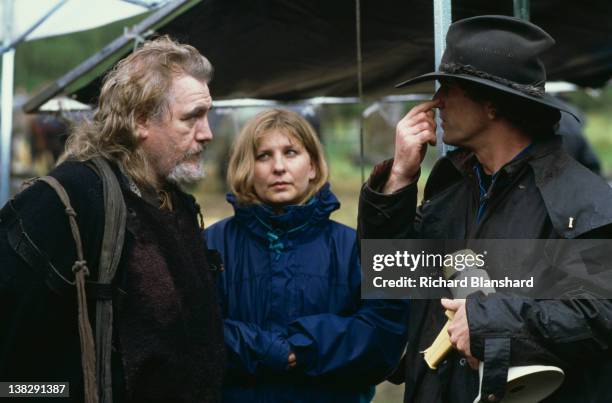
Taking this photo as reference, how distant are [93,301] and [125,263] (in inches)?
5.1

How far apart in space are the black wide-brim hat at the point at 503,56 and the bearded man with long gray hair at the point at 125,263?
0.75 metres

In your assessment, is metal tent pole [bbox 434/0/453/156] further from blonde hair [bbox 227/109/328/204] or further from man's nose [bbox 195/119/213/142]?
man's nose [bbox 195/119/213/142]

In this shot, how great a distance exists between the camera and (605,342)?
2242mm

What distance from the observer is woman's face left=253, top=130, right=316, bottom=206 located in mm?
3211

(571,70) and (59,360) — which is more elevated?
(571,70)

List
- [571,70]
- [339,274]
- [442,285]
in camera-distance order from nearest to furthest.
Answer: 1. [442,285]
2. [339,274]
3. [571,70]

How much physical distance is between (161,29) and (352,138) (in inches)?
748

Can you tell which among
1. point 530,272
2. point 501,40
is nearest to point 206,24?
point 501,40

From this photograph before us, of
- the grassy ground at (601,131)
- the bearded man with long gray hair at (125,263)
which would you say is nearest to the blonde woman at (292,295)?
the bearded man with long gray hair at (125,263)

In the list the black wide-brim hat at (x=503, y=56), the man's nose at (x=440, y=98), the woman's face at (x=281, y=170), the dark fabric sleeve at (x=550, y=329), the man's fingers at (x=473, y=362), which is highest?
the black wide-brim hat at (x=503, y=56)

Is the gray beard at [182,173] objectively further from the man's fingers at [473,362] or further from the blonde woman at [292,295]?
the man's fingers at [473,362]

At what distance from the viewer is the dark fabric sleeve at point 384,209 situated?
8.58 feet

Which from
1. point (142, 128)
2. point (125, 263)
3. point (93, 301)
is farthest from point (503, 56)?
point (93, 301)

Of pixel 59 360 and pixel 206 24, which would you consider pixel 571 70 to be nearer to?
pixel 206 24
